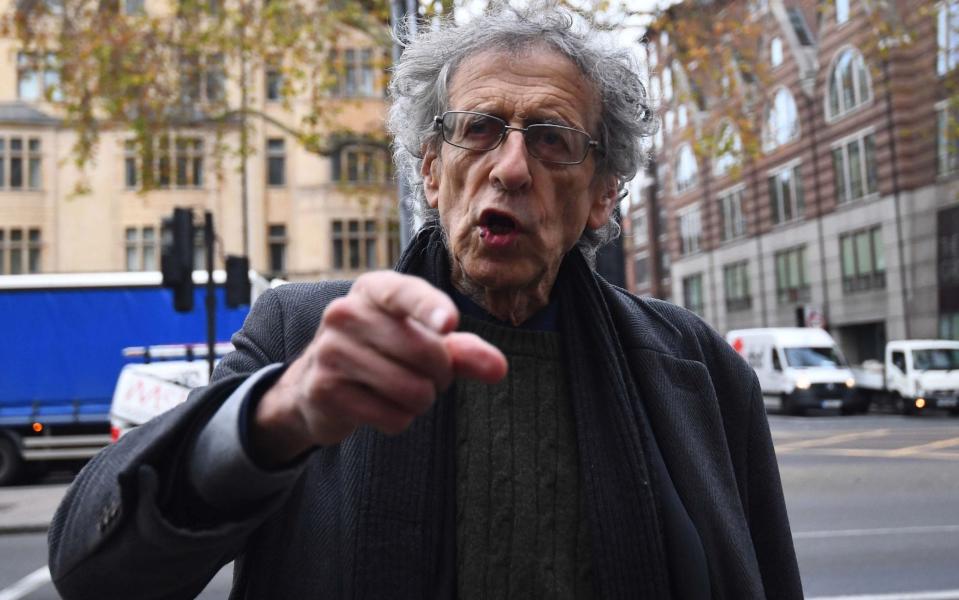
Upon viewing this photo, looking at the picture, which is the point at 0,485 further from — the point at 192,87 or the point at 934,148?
the point at 934,148

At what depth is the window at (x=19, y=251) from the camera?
1273 inches

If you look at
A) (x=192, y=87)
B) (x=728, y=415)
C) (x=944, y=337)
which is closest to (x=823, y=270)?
(x=944, y=337)

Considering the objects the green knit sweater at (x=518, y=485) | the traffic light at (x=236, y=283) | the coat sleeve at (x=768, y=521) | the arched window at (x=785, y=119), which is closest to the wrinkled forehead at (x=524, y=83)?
the green knit sweater at (x=518, y=485)

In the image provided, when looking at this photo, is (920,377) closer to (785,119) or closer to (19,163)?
(785,119)

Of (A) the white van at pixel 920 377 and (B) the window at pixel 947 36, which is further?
(A) the white van at pixel 920 377

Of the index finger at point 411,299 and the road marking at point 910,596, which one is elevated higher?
the index finger at point 411,299

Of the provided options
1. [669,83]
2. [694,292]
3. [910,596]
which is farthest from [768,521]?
[694,292]

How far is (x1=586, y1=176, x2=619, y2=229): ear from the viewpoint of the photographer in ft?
7.20

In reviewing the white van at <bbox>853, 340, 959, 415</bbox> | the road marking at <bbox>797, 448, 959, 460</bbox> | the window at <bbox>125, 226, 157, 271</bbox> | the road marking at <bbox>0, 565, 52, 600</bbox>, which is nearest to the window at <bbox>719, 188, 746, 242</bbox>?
the white van at <bbox>853, 340, 959, 415</bbox>

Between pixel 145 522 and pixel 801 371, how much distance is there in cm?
2442

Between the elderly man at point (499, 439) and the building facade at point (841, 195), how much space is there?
1791 cm

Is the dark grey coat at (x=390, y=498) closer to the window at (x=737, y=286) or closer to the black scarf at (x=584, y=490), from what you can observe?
the black scarf at (x=584, y=490)

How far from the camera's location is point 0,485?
47.3ft

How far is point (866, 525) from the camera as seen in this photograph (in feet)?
28.5
